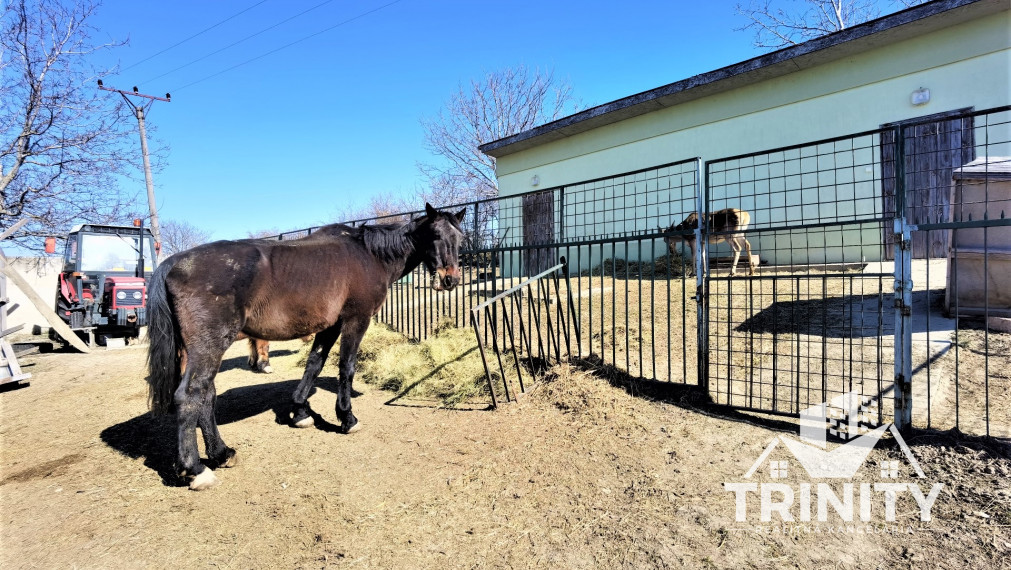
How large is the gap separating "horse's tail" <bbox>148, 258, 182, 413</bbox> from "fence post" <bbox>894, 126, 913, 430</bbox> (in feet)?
16.3

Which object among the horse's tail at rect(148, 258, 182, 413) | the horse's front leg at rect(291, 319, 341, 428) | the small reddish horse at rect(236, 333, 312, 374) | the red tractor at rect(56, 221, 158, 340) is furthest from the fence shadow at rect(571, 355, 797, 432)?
the red tractor at rect(56, 221, 158, 340)

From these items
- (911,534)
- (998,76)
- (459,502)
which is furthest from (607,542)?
(998,76)

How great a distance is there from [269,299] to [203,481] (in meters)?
1.28

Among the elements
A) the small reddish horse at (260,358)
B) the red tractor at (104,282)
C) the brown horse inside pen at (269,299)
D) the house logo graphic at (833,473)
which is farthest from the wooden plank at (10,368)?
the house logo graphic at (833,473)

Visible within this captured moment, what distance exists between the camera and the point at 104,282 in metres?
9.67

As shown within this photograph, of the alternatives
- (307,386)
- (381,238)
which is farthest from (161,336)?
(381,238)

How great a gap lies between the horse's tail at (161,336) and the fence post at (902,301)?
4965 millimetres

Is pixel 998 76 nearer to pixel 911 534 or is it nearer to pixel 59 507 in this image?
pixel 911 534

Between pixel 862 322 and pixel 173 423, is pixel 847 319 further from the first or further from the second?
pixel 173 423

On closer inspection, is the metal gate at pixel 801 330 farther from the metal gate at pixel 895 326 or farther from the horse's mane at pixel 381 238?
the horse's mane at pixel 381 238

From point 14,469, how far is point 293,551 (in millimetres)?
2714

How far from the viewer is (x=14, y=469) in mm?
3178

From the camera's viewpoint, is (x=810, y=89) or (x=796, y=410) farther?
(x=810, y=89)

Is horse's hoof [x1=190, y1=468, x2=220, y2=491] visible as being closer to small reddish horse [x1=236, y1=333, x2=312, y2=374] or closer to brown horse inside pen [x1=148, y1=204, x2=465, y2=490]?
brown horse inside pen [x1=148, y1=204, x2=465, y2=490]
